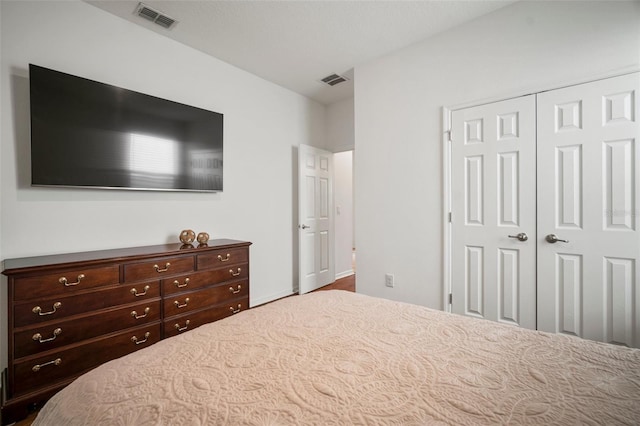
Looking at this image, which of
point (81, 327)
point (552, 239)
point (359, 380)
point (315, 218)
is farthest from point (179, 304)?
point (552, 239)

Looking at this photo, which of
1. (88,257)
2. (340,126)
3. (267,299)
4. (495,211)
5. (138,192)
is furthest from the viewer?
(340,126)

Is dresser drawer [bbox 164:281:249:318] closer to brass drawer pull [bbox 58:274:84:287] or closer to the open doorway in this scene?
brass drawer pull [bbox 58:274:84:287]

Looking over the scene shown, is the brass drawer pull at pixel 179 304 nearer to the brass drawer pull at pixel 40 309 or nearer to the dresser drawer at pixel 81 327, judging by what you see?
the dresser drawer at pixel 81 327

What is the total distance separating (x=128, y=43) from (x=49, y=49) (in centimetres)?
59

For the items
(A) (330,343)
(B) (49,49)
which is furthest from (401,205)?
(B) (49,49)

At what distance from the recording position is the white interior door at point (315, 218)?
406cm

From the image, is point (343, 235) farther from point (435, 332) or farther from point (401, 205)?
point (435, 332)

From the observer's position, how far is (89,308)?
6.23 feet

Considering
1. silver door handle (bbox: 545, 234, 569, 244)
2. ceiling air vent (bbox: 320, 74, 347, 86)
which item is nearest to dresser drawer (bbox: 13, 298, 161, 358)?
silver door handle (bbox: 545, 234, 569, 244)

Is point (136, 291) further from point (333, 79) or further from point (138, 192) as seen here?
point (333, 79)

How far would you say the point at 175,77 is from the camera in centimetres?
290

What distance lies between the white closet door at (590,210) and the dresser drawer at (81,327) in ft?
10.1

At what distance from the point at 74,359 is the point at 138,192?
4.51ft

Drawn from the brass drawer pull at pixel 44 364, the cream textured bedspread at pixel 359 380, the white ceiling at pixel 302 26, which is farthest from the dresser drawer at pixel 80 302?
the white ceiling at pixel 302 26
